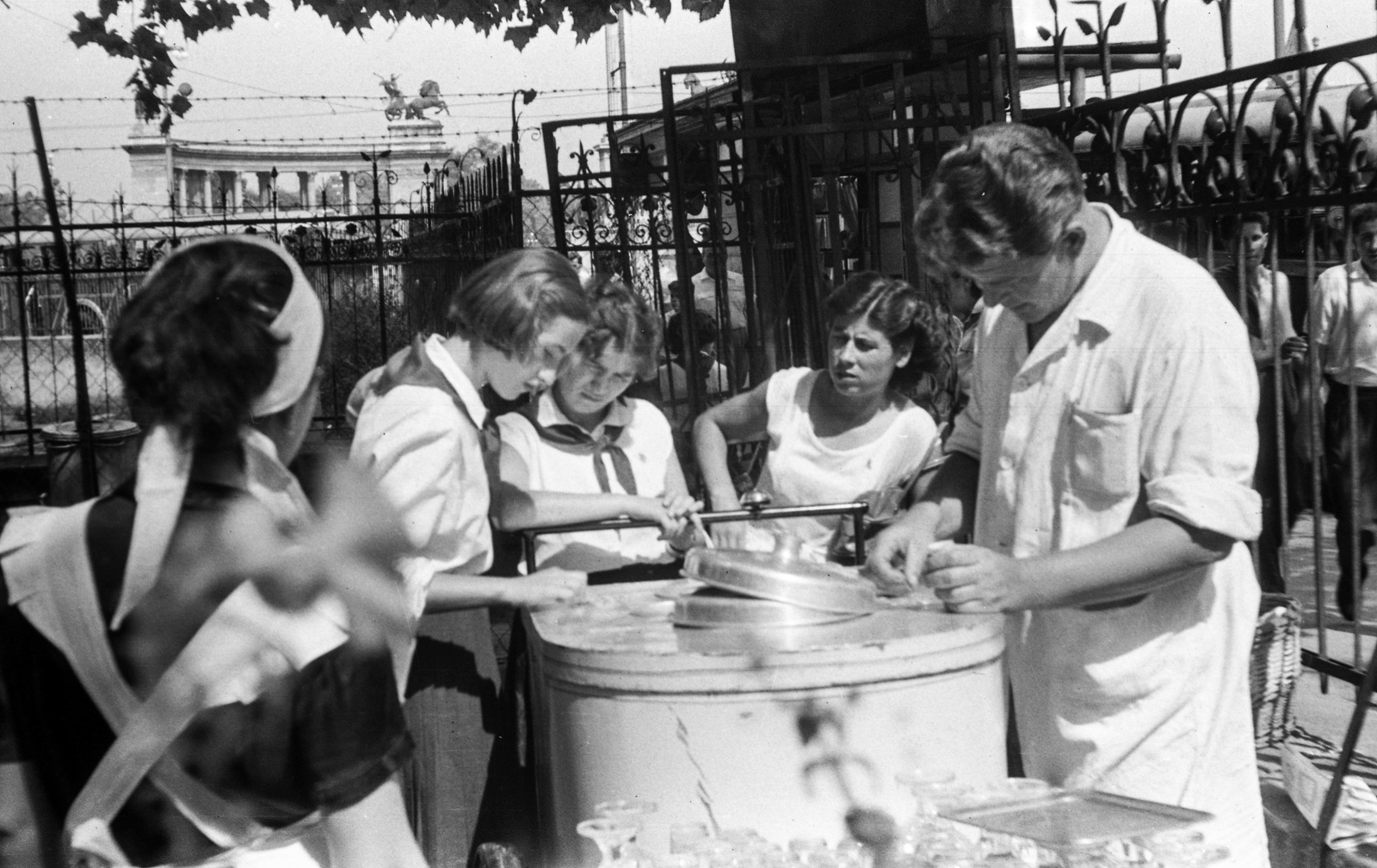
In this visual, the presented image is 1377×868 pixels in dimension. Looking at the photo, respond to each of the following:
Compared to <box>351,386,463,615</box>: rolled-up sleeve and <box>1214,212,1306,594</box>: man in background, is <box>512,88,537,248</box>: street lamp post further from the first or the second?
<box>351,386,463,615</box>: rolled-up sleeve

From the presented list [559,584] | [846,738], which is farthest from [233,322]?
[559,584]

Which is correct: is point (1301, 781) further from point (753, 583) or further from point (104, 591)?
point (104, 591)

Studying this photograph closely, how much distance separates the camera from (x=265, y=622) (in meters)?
1.29

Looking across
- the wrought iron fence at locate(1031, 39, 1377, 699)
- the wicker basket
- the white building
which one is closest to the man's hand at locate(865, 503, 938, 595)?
the wrought iron fence at locate(1031, 39, 1377, 699)

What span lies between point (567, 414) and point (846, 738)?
159cm

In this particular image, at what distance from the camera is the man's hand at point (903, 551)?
2.53 meters

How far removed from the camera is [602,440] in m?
3.57

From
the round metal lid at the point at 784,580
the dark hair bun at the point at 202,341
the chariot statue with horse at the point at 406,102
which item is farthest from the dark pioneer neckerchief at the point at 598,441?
the dark hair bun at the point at 202,341

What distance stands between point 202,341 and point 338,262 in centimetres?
773

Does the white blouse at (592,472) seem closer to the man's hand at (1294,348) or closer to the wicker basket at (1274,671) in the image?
the wicker basket at (1274,671)

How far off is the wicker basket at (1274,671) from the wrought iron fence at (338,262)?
4.45 m

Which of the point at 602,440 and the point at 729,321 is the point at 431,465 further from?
the point at 729,321

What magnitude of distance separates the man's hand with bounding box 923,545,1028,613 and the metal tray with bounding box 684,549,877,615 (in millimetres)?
204

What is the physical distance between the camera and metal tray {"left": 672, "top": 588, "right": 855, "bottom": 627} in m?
2.28
